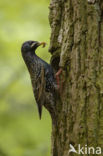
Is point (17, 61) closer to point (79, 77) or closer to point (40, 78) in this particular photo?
point (40, 78)

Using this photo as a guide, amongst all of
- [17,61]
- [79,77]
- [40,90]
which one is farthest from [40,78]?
[17,61]

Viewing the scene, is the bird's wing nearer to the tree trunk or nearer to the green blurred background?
the tree trunk

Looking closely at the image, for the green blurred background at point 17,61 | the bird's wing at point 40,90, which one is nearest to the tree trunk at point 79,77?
the bird's wing at point 40,90

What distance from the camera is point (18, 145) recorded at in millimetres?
7363

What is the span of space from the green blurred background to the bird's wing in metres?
2.31

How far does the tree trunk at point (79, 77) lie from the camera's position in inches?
170

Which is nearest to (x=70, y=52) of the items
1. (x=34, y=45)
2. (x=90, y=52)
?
(x=90, y=52)

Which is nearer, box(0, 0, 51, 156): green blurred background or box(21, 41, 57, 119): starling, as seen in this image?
box(21, 41, 57, 119): starling

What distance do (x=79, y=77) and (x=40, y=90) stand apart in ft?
3.08

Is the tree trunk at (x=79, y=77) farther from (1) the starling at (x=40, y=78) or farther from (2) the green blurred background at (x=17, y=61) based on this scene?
(2) the green blurred background at (x=17, y=61)

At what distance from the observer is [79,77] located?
4.49 metres

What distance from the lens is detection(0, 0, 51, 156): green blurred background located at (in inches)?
305

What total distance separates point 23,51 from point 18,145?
229 centimetres

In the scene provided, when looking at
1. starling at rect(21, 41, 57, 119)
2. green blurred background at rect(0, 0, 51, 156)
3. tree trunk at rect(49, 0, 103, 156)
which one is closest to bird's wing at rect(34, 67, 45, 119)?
starling at rect(21, 41, 57, 119)
